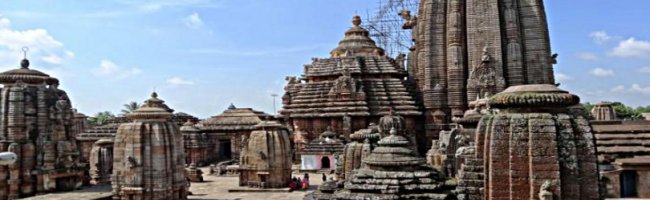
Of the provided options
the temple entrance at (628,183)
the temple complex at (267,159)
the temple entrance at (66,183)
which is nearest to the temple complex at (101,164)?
the temple entrance at (66,183)

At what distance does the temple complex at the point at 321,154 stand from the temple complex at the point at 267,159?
589 centimetres

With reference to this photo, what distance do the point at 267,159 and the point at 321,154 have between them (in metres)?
6.93

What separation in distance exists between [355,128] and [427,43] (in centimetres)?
684

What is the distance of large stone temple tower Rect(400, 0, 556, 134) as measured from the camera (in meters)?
31.5

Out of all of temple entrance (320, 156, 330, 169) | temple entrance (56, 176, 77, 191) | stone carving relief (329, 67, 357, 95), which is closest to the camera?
temple entrance (56, 176, 77, 191)

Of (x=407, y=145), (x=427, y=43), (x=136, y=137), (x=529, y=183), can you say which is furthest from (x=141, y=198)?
(x=427, y=43)

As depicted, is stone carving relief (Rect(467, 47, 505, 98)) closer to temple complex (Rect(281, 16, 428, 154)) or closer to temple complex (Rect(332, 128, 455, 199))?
temple complex (Rect(281, 16, 428, 154))

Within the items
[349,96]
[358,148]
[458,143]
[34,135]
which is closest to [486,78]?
[349,96]

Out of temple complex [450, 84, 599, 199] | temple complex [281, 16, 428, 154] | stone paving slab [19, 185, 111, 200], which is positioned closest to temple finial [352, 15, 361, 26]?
temple complex [281, 16, 428, 154]

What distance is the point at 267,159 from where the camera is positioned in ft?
90.2

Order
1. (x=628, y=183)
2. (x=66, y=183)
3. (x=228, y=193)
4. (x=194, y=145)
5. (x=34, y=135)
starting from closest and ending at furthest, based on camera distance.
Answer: (x=628, y=183)
(x=34, y=135)
(x=66, y=183)
(x=228, y=193)
(x=194, y=145)

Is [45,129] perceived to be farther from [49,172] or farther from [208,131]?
[208,131]

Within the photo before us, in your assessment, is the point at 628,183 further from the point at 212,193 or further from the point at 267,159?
the point at 212,193

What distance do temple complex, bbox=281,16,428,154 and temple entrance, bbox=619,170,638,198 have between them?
53.5 feet
